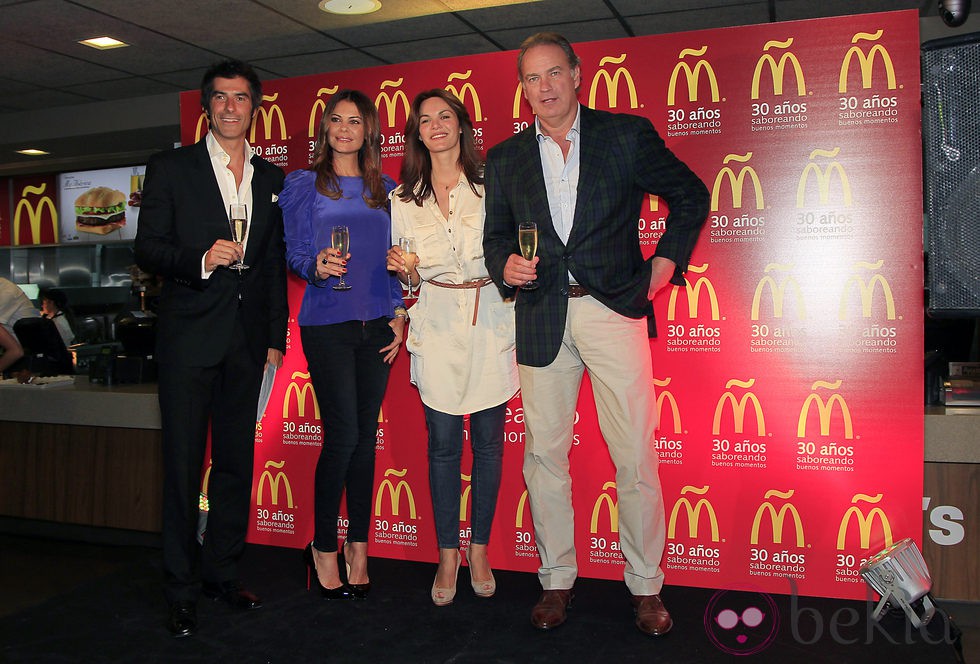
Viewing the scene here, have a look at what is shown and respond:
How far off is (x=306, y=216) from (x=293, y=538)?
4.96 ft

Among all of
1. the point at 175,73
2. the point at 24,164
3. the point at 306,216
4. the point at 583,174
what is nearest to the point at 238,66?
the point at 306,216

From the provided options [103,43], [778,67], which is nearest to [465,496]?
[778,67]

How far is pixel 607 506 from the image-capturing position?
3092mm

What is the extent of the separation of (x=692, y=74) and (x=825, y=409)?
1.31 meters

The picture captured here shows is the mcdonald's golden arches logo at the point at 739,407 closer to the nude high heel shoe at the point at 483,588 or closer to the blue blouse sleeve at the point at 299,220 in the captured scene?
the nude high heel shoe at the point at 483,588

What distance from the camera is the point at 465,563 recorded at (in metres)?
3.26

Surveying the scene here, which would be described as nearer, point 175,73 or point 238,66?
point 238,66

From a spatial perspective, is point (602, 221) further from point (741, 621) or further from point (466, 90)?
point (741, 621)

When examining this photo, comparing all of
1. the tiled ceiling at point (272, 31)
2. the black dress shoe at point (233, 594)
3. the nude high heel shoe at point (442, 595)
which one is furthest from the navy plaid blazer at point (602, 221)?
the tiled ceiling at point (272, 31)

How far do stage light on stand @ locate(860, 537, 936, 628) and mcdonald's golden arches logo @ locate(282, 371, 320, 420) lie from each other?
2244 mm

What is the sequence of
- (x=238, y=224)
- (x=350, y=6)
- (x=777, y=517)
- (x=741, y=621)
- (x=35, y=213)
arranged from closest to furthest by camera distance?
(x=238, y=224) → (x=741, y=621) → (x=777, y=517) → (x=350, y=6) → (x=35, y=213)

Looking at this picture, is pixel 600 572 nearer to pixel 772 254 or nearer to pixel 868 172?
pixel 772 254

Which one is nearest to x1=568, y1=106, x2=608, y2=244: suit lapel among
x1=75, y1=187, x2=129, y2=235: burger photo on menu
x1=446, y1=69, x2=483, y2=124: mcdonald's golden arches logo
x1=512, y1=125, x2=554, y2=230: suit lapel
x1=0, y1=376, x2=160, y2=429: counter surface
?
x1=512, y1=125, x2=554, y2=230: suit lapel

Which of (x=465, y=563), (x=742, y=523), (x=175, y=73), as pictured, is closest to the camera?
(x=742, y=523)
